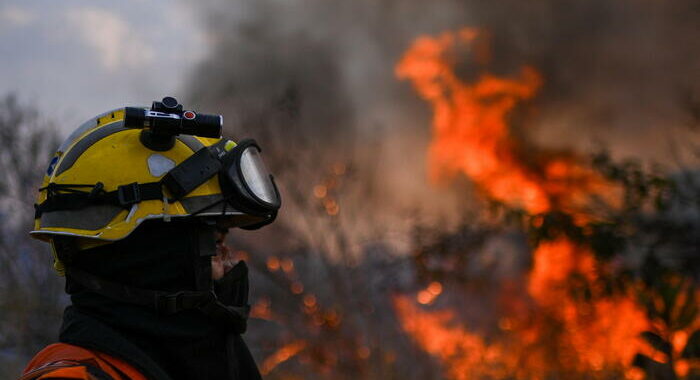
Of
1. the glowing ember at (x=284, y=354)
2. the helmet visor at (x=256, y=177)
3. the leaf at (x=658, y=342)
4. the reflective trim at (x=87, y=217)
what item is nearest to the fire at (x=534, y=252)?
the leaf at (x=658, y=342)

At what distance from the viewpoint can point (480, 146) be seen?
12914 mm

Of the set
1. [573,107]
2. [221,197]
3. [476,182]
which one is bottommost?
[476,182]

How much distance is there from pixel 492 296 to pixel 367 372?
329cm

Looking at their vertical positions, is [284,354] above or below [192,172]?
below

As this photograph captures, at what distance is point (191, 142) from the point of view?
2.38m

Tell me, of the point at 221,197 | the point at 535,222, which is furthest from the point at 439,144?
the point at 221,197

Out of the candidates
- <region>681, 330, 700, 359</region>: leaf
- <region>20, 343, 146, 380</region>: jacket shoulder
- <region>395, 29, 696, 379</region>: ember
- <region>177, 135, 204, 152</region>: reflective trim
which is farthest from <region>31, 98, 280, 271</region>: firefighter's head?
<region>681, 330, 700, 359</region>: leaf

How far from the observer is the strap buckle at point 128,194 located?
2.10m

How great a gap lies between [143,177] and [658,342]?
690 cm

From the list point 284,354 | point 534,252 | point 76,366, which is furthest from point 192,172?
point 284,354

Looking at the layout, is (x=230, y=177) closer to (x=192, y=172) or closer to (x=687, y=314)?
(x=192, y=172)

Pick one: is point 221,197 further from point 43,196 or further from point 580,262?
point 580,262

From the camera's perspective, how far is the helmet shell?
210 centimetres

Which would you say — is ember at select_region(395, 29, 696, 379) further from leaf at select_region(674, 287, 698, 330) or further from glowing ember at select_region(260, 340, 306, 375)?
glowing ember at select_region(260, 340, 306, 375)
